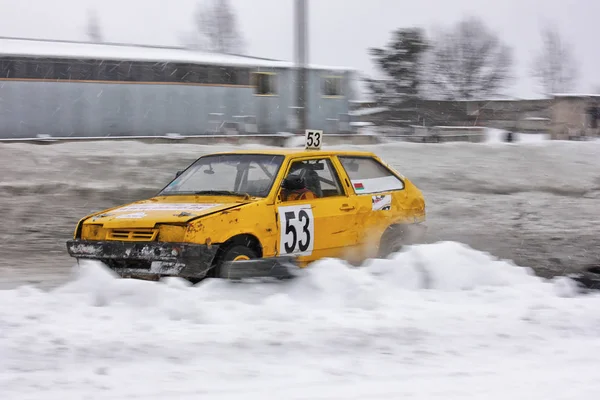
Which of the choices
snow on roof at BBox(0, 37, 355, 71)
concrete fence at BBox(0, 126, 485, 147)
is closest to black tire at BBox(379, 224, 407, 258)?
concrete fence at BBox(0, 126, 485, 147)

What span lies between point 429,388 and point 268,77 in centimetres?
2201

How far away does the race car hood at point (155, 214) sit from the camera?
6.11 metres

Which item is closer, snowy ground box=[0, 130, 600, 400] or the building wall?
snowy ground box=[0, 130, 600, 400]

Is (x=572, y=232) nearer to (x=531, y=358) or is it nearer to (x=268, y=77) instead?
(x=531, y=358)

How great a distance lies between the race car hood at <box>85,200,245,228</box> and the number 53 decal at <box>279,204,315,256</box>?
1.67 ft

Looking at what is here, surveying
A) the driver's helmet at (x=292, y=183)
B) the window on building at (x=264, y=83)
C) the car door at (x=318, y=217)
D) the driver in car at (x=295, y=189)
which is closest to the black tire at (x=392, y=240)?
the car door at (x=318, y=217)

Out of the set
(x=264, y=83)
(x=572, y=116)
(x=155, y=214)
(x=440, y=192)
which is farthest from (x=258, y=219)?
(x=572, y=116)

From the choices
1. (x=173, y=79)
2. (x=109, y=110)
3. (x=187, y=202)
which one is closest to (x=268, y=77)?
(x=173, y=79)

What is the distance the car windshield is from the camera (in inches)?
275

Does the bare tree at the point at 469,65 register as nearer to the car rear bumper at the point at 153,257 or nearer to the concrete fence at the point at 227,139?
the concrete fence at the point at 227,139

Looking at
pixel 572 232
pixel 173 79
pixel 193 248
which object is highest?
pixel 173 79

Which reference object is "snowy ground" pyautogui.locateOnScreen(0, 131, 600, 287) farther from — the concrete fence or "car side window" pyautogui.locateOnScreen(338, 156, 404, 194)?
the concrete fence

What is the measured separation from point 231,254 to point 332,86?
2037cm

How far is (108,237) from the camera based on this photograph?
6340mm
